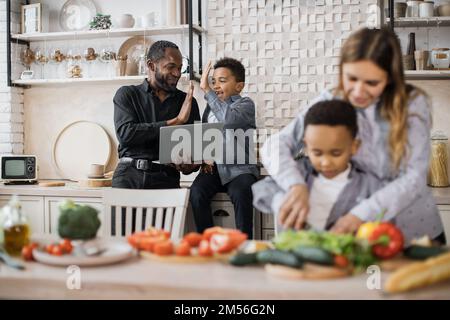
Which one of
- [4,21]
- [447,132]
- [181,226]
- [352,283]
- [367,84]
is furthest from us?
[4,21]

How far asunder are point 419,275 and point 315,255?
9.0 inches

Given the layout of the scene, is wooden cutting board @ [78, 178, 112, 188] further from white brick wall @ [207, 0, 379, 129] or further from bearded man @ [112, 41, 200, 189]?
white brick wall @ [207, 0, 379, 129]

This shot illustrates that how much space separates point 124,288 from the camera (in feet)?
4.17

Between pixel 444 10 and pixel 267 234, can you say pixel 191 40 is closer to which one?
pixel 267 234

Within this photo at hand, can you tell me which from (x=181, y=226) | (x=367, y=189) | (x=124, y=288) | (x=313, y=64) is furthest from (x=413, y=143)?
(x=313, y=64)

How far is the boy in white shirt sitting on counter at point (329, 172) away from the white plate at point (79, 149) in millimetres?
2483

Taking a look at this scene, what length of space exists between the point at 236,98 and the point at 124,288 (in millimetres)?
2059

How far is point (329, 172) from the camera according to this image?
1.55 metres

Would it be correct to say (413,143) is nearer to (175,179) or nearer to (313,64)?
(175,179)

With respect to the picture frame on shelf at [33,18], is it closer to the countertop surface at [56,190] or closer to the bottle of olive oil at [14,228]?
the countertop surface at [56,190]

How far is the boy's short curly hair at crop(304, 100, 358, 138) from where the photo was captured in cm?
148

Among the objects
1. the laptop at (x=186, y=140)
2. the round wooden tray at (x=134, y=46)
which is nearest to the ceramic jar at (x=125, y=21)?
the round wooden tray at (x=134, y=46)

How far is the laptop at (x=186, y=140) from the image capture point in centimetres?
279

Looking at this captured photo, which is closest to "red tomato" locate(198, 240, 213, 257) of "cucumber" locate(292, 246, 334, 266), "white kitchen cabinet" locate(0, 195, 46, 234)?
"cucumber" locate(292, 246, 334, 266)
